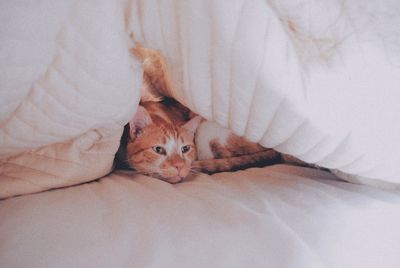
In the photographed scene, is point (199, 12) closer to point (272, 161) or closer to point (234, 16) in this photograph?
point (234, 16)

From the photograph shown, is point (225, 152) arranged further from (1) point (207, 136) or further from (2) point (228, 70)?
(2) point (228, 70)

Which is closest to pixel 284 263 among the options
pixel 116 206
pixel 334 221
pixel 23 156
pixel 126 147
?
pixel 334 221

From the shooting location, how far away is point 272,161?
1.06 meters

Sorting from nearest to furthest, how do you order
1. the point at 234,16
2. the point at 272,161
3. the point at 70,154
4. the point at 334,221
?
the point at 234,16
the point at 334,221
the point at 70,154
the point at 272,161

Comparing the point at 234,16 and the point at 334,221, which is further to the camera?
the point at 334,221

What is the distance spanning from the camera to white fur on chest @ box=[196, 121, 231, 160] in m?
1.10

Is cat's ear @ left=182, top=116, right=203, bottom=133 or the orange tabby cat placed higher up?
cat's ear @ left=182, top=116, right=203, bottom=133

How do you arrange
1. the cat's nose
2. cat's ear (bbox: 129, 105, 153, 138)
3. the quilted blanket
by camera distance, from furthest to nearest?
1. cat's ear (bbox: 129, 105, 153, 138)
2. the cat's nose
3. the quilted blanket

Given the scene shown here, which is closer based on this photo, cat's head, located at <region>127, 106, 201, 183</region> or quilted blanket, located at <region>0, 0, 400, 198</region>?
quilted blanket, located at <region>0, 0, 400, 198</region>

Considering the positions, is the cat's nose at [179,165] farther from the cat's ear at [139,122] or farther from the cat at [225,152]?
the cat's ear at [139,122]

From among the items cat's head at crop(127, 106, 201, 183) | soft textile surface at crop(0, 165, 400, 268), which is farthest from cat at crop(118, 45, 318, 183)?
soft textile surface at crop(0, 165, 400, 268)

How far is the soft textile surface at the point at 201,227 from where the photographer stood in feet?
1.80

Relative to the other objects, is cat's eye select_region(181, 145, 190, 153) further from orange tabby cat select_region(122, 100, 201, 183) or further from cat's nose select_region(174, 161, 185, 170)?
cat's nose select_region(174, 161, 185, 170)

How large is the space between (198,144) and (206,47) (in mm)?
645
